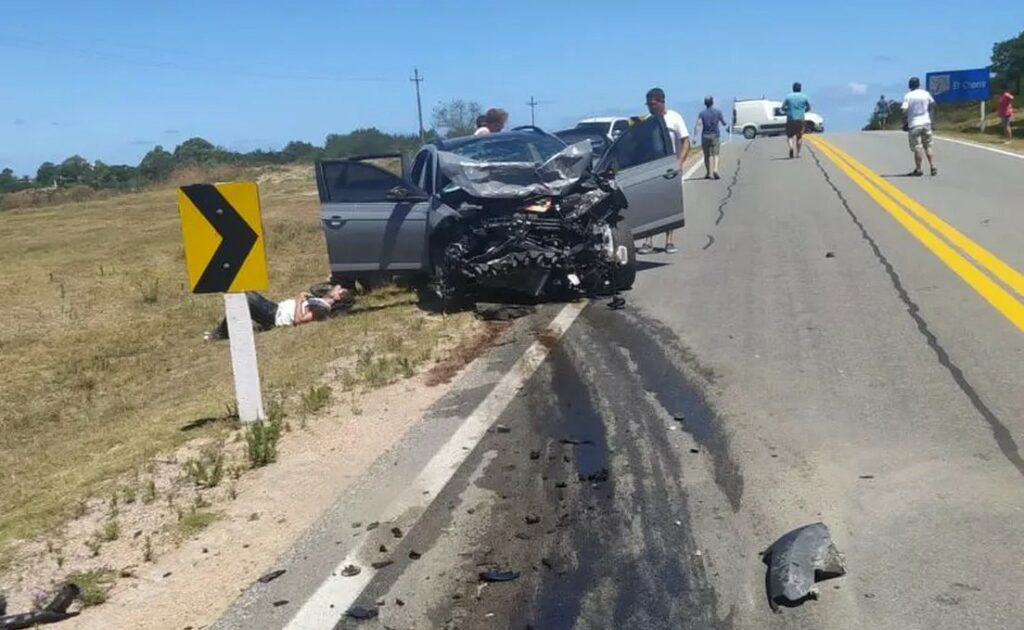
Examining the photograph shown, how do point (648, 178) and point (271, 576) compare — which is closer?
point (271, 576)

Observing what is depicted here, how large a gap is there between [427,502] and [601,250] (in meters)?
5.36

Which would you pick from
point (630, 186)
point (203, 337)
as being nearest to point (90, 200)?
point (203, 337)

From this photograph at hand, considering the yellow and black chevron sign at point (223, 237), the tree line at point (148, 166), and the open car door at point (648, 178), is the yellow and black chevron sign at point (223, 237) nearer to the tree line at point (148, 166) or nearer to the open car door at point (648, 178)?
the open car door at point (648, 178)

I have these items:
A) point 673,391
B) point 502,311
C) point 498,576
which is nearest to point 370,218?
point 502,311

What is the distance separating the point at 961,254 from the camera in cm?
1127

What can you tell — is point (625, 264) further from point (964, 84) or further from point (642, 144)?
point (964, 84)

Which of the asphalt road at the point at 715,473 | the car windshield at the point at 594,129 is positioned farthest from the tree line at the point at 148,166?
the asphalt road at the point at 715,473

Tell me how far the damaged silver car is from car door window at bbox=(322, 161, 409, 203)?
1 centimetres

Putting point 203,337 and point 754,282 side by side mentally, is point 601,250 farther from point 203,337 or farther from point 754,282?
point 203,337

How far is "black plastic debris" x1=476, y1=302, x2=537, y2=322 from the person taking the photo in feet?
31.6

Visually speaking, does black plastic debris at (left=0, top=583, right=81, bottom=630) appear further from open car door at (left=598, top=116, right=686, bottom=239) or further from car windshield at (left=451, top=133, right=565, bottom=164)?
open car door at (left=598, top=116, right=686, bottom=239)

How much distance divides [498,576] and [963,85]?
176 ft

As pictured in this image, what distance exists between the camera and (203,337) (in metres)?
12.0

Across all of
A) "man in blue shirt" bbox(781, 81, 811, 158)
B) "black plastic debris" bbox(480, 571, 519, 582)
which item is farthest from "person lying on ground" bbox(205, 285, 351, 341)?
"man in blue shirt" bbox(781, 81, 811, 158)
